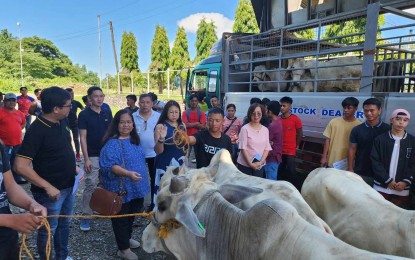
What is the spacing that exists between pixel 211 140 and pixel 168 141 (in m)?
0.51

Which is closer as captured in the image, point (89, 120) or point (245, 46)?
point (89, 120)

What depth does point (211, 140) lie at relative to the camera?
12.3 ft

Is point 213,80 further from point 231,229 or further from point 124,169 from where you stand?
point 231,229

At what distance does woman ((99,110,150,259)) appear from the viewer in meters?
3.32

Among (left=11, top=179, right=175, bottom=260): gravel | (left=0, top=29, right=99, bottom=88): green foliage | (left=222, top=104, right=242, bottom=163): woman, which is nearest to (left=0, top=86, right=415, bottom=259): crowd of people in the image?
(left=11, top=179, right=175, bottom=260): gravel

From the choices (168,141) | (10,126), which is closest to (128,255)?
(168,141)

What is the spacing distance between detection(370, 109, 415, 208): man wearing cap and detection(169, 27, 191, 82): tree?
1325 inches

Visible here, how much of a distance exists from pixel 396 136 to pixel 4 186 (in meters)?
3.60

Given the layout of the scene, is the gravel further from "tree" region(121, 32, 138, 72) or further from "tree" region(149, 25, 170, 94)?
"tree" region(121, 32, 138, 72)

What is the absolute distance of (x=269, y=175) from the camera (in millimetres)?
4812

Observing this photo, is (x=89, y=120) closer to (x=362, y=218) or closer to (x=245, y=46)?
(x=362, y=218)

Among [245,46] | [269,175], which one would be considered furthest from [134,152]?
[245,46]

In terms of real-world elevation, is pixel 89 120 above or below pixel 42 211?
above

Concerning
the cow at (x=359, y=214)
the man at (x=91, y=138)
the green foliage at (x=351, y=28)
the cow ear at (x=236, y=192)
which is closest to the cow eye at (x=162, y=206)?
the cow ear at (x=236, y=192)
